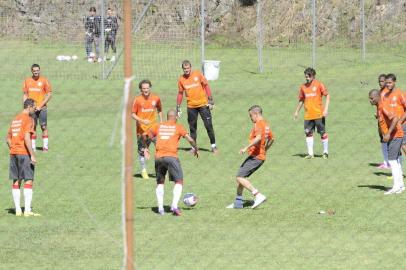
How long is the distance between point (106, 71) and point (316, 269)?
76.8 ft

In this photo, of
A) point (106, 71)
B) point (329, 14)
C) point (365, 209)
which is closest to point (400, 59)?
point (329, 14)

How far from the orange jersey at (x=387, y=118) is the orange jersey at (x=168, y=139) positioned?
397cm

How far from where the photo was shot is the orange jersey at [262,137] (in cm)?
1741

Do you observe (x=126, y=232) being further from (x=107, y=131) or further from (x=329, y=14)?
(x=329, y=14)

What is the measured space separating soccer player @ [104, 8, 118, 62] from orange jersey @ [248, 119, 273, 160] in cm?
1949

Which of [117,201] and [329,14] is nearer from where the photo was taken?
[117,201]

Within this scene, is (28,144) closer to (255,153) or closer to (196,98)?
(255,153)

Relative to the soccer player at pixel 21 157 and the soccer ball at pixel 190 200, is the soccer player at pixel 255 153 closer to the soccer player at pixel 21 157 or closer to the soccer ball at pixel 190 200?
the soccer ball at pixel 190 200

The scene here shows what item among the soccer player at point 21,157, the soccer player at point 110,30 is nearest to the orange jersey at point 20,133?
the soccer player at point 21,157

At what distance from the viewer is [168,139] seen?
1728cm

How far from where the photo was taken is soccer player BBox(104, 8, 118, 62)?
36719 mm

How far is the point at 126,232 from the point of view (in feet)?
29.3

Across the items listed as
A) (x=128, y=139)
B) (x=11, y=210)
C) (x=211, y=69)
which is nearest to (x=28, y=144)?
(x=11, y=210)

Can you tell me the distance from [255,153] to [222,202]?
1127 mm
